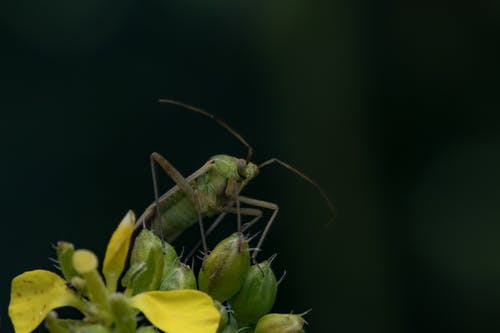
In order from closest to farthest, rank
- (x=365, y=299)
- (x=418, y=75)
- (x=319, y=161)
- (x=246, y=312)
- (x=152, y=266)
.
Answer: (x=152, y=266) → (x=246, y=312) → (x=365, y=299) → (x=319, y=161) → (x=418, y=75)

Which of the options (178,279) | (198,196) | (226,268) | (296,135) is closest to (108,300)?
(178,279)

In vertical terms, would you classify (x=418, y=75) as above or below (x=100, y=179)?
above

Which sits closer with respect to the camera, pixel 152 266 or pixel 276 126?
pixel 152 266

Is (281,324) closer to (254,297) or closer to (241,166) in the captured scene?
(254,297)

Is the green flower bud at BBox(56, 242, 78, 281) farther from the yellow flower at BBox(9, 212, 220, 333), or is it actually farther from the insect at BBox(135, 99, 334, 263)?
the insect at BBox(135, 99, 334, 263)

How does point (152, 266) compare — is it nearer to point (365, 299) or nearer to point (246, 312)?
point (246, 312)

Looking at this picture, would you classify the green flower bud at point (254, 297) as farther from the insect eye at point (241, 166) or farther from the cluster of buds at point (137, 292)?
the insect eye at point (241, 166)

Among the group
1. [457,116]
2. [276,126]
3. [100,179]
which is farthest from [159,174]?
[457,116]

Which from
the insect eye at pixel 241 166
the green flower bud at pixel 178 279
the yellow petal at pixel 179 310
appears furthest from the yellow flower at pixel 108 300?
the insect eye at pixel 241 166
